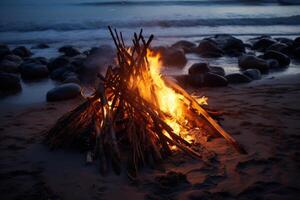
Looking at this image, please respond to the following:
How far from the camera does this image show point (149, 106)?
15.5ft

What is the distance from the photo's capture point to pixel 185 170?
4223 millimetres

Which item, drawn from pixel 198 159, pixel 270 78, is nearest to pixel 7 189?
pixel 198 159

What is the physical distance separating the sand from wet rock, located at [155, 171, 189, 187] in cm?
1

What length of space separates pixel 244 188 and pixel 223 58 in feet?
30.7

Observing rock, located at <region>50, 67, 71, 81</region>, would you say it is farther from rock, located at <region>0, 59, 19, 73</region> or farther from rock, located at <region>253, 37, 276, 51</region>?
rock, located at <region>253, 37, 276, 51</region>

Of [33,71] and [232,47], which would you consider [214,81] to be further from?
[232,47]

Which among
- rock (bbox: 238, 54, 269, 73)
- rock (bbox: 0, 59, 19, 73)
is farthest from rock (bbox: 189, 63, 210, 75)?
rock (bbox: 0, 59, 19, 73)

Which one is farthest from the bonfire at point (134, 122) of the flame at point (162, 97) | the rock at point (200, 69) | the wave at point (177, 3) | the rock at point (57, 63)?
the wave at point (177, 3)

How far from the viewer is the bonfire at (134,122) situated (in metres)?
4.42

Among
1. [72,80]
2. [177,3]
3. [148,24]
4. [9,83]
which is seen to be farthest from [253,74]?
[177,3]

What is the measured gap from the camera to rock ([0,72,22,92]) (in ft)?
28.5

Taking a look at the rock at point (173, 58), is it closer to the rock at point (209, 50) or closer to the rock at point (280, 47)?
the rock at point (209, 50)

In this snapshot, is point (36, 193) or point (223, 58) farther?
point (223, 58)

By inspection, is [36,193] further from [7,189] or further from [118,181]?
[118,181]
